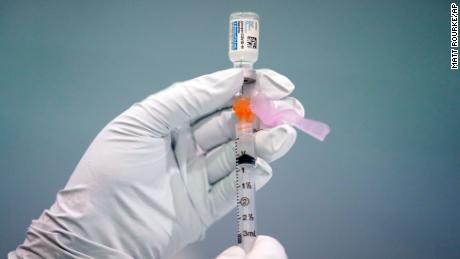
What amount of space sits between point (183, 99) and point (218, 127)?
0.12 meters

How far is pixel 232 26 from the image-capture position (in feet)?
3.76

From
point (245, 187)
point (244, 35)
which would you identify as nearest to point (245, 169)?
point (245, 187)

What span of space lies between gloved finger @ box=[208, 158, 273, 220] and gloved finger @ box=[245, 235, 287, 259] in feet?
0.80

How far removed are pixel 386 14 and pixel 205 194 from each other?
3.16 feet

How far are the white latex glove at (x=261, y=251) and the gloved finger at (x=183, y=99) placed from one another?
1.17 ft

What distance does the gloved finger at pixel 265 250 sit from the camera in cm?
100

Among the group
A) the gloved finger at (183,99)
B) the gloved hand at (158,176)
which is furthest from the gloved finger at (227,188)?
the gloved finger at (183,99)

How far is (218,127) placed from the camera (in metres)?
1.25

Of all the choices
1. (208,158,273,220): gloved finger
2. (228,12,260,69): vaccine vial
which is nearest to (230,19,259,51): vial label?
(228,12,260,69): vaccine vial

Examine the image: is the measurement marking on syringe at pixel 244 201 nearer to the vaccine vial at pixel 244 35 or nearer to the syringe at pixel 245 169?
the syringe at pixel 245 169

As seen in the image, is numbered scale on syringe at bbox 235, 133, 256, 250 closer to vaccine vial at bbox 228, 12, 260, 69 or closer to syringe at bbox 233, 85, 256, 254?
syringe at bbox 233, 85, 256, 254

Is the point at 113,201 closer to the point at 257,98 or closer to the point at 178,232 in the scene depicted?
the point at 178,232

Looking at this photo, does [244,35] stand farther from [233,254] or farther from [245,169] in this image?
[233,254]

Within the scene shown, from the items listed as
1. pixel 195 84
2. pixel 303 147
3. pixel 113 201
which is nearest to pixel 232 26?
pixel 195 84
